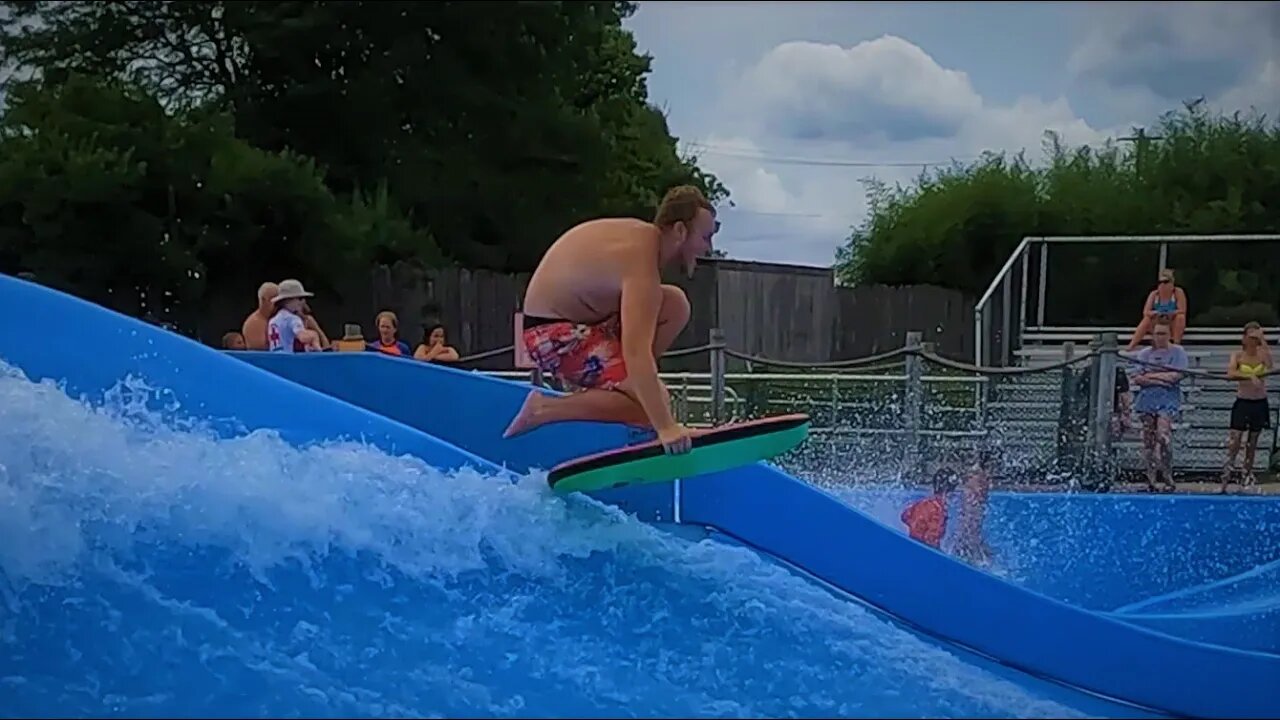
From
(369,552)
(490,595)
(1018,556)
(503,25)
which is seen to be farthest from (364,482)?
(503,25)

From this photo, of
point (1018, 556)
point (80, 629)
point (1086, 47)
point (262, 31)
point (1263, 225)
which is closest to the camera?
point (80, 629)

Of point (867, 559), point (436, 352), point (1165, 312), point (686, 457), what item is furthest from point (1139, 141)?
point (686, 457)

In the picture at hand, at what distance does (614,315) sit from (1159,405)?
4.14m

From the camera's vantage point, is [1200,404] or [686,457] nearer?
[686,457]

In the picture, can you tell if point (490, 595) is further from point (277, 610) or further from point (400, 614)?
point (277, 610)

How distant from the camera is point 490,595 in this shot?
8.48ft

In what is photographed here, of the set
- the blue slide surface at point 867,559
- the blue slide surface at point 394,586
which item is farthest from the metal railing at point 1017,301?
the blue slide surface at point 394,586

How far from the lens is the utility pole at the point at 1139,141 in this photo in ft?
28.6

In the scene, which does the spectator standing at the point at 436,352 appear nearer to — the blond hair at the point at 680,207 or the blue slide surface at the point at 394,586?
the blue slide surface at the point at 394,586

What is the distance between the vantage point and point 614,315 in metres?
3.08

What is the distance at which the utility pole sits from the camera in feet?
28.6

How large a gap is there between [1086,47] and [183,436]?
243 centimetres

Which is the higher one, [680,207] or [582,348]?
[680,207]

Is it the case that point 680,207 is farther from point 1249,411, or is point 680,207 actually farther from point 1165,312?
point 1165,312
